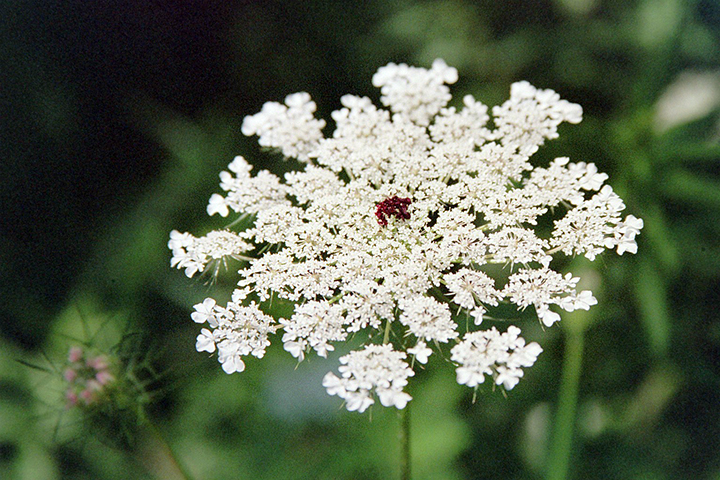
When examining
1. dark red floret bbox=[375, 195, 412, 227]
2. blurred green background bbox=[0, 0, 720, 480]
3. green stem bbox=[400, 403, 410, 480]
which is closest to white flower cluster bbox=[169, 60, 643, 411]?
dark red floret bbox=[375, 195, 412, 227]

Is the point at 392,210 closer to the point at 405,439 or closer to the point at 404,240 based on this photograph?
the point at 404,240

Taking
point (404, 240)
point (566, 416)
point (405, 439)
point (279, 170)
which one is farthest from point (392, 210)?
point (279, 170)

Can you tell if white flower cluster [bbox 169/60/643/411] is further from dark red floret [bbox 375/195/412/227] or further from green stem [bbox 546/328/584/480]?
green stem [bbox 546/328/584/480]

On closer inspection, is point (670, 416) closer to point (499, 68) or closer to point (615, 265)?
point (615, 265)

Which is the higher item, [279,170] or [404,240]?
[279,170]

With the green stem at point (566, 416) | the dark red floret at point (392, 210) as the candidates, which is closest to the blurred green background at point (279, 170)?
the green stem at point (566, 416)

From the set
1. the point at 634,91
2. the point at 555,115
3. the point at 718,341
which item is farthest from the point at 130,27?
the point at 718,341

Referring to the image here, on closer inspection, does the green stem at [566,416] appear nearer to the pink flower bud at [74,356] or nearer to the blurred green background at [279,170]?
the blurred green background at [279,170]
